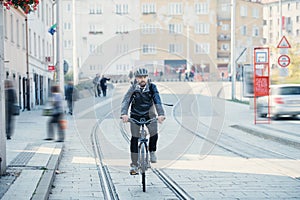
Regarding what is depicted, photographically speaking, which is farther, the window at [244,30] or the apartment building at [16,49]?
the window at [244,30]

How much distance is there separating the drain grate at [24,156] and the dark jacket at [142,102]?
9.94 feet

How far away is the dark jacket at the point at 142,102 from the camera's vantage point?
361 inches

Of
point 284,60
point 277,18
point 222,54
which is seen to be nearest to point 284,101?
point 284,60

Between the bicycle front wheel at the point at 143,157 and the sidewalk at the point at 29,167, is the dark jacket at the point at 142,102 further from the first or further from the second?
the sidewalk at the point at 29,167

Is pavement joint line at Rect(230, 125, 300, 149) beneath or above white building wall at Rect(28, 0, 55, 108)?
beneath

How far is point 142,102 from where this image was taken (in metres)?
9.27

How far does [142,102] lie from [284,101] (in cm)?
1541

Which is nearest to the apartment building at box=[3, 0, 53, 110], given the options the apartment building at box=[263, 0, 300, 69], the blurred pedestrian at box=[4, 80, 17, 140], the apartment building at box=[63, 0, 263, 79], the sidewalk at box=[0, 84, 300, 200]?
the apartment building at box=[63, 0, 263, 79]

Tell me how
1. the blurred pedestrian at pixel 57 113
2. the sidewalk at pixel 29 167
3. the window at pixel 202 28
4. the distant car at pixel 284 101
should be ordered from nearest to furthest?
the sidewalk at pixel 29 167
the blurred pedestrian at pixel 57 113
the distant car at pixel 284 101
the window at pixel 202 28

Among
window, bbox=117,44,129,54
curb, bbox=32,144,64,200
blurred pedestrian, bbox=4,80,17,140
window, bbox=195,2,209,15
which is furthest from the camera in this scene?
window, bbox=195,2,209,15

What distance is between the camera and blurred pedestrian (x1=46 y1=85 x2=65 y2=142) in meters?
15.7

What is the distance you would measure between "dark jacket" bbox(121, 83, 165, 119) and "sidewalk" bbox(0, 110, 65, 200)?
1795mm

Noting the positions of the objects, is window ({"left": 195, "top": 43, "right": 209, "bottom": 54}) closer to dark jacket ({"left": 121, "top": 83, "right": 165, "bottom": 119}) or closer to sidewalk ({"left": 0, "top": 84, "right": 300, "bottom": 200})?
sidewalk ({"left": 0, "top": 84, "right": 300, "bottom": 200})

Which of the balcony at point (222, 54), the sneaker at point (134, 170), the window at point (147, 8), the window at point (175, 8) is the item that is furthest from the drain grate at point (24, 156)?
the balcony at point (222, 54)
